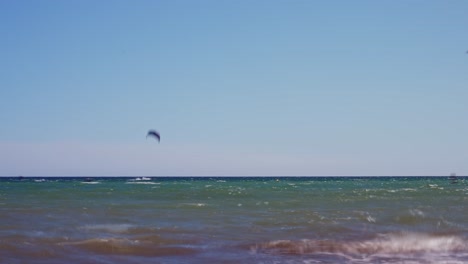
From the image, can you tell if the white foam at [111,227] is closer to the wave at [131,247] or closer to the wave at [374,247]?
the wave at [131,247]

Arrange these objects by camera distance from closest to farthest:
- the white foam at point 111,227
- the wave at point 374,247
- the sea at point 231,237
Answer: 1. the sea at point 231,237
2. the wave at point 374,247
3. the white foam at point 111,227

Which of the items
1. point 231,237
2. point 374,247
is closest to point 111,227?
point 231,237

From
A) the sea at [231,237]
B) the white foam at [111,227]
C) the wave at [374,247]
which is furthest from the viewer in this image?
the white foam at [111,227]

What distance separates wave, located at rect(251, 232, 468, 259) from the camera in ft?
42.7

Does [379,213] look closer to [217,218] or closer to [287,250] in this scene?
[217,218]

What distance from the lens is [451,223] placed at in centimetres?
1919

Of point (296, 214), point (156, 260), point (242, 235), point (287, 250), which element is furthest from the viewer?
point (296, 214)

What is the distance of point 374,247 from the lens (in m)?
13.8

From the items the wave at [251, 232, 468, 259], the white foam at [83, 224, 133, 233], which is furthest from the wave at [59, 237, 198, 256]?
the white foam at [83, 224, 133, 233]

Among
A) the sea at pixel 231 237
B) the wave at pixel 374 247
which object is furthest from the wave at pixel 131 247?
the wave at pixel 374 247

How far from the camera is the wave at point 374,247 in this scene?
1302cm

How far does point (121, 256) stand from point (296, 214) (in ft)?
35.6

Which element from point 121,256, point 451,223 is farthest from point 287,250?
point 451,223

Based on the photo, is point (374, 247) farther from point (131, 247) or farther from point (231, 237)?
point (131, 247)
